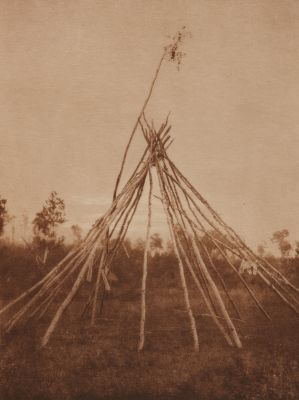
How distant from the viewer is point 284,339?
535cm

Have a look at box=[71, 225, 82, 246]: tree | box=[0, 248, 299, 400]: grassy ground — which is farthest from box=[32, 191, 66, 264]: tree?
box=[71, 225, 82, 246]: tree

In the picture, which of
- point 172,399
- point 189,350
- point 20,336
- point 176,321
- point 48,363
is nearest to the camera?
point 172,399

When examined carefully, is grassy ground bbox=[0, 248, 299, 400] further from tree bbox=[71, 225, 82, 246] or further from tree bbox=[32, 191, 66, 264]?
tree bbox=[71, 225, 82, 246]

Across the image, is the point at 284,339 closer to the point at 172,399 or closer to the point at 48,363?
the point at 172,399

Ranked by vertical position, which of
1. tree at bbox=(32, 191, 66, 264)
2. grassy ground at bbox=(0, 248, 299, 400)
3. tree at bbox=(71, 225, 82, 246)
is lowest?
grassy ground at bbox=(0, 248, 299, 400)

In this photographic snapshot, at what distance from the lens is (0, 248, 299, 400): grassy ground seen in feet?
11.4

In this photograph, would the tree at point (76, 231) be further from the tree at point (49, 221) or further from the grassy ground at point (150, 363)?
the grassy ground at point (150, 363)

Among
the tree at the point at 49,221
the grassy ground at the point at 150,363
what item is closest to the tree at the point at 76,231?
the tree at the point at 49,221

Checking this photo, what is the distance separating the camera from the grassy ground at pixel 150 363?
347 centimetres

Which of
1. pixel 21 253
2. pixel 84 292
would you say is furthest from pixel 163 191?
pixel 21 253

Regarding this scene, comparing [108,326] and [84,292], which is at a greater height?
→ [84,292]

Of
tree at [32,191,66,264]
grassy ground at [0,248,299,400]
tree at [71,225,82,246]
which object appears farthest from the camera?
tree at [71,225,82,246]

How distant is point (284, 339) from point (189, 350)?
63.3 inches

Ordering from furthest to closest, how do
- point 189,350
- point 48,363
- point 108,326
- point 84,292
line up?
point 84,292 → point 108,326 → point 189,350 → point 48,363
